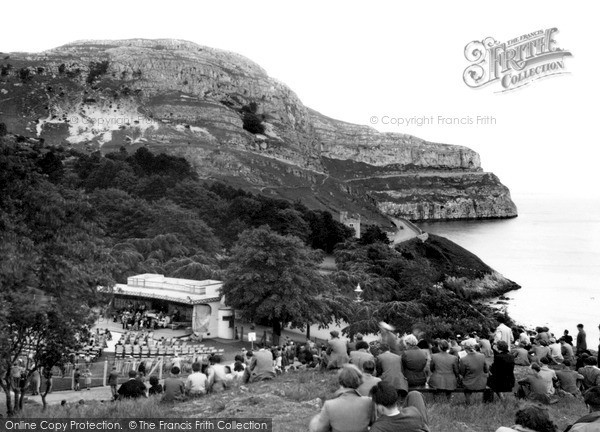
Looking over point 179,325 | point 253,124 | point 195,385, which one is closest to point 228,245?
point 179,325

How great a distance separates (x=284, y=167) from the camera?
143m

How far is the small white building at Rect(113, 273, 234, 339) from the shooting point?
104 ft

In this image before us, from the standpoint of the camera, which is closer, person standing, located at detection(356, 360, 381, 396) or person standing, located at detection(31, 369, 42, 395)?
person standing, located at detection(356, 360, 381, 396)

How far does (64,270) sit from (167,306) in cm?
1825

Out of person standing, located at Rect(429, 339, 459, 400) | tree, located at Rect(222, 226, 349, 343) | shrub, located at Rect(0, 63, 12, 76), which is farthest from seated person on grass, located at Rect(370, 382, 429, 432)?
shrub, located at Rect(0, 63, 12, 76)

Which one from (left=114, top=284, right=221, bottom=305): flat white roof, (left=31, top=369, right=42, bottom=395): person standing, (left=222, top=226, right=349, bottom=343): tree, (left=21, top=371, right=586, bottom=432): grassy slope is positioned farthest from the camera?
(left=222, top=226, right=349, bottom=343): tree

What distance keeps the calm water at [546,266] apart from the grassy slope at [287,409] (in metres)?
40.6

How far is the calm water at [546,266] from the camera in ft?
218

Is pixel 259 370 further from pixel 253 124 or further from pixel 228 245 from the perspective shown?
pixel 253 124

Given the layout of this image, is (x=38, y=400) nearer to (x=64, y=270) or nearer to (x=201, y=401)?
(x=64, y=270)

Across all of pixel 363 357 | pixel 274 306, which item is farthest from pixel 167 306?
pixel 363 357

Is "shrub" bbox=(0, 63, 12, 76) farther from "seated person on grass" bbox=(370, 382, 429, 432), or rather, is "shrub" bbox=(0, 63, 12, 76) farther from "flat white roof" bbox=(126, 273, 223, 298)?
"seated person on grass" bbox=(370, 382, 429, 432)

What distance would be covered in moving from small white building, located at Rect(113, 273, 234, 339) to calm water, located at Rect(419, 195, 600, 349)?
31864 millimetres

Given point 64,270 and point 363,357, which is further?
point 64,270
